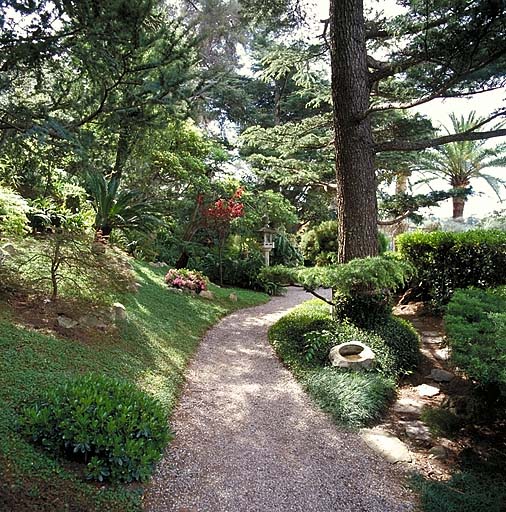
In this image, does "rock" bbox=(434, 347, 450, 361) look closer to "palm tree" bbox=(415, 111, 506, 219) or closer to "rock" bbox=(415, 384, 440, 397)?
"rock" bbox=(415, 384, 440, 397)

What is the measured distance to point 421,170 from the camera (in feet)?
38.6

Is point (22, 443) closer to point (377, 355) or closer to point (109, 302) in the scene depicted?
point (109, 302)

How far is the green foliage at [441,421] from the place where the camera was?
3228 millimetres

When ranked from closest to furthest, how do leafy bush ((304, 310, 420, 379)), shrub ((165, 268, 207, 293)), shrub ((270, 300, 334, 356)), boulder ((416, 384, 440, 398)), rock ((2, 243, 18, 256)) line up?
1. boulder ((416, 384, 440, 398))
2. leafy bush ((304, 310, 420, 379))
3. rock ((2, 243, 18, 256))
4. shrub ((270, 300, 334, 356))
5. shrub ((165, 268, 207, 293))

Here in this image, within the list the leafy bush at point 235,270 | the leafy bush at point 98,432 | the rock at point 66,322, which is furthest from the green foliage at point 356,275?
the leafy bush at point 235,270

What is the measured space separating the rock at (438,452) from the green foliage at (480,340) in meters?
0.59

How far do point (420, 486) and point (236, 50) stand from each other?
17.6 metres

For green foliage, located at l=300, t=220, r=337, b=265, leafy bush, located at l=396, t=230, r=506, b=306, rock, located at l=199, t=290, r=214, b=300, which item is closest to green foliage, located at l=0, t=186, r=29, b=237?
rock, located at l=199, t=290, r=214, b=300

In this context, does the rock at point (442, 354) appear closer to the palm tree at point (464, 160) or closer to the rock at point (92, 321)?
the rock at point (92, 321)

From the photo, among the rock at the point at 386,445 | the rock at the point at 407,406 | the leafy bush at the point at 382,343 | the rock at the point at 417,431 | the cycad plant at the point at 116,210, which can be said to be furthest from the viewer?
the cycad plant at the point at 116,210

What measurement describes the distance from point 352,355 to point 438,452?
4.93 feet

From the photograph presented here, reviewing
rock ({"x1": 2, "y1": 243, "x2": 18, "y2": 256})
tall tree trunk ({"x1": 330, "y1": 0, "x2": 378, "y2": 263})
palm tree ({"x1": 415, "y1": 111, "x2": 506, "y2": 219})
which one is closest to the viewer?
rock ({"x1": 2, "y1": 243, "x2": 18, "y2": 256})

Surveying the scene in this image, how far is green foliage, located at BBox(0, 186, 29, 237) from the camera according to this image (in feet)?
14.6

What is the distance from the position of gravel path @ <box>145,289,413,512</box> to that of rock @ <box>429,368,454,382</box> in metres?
1.60
